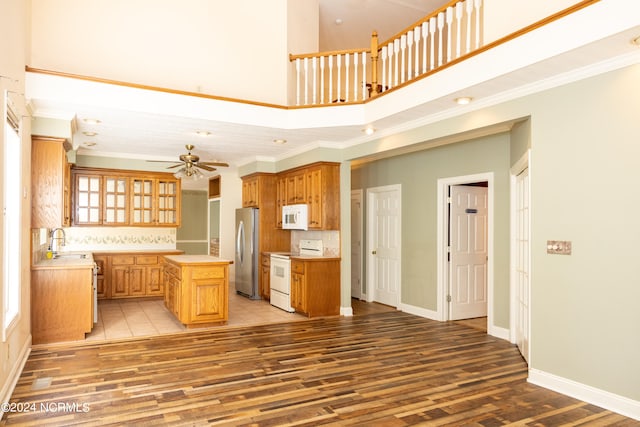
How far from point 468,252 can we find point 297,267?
8.41 feet

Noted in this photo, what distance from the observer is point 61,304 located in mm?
5223

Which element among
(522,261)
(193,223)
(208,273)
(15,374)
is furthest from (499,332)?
(193,223)

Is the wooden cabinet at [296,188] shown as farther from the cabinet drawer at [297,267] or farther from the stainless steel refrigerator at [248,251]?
the cabinet drawer at [297,267]

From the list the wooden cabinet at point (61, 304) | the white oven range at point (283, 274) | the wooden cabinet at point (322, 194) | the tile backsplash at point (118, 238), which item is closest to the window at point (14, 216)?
the wooden cabinet at point (61, 304)

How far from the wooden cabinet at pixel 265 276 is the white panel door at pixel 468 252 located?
316 cm

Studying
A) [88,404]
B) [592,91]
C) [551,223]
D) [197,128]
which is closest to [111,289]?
[197,128]

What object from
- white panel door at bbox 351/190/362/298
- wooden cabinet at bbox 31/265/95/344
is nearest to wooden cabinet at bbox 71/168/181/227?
wooden cabinet at bbox 31/265/95/344

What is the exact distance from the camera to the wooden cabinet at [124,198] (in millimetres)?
8250

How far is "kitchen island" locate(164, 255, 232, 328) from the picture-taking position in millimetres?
5881

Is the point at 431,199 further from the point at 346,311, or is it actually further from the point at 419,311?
the point at 346,311

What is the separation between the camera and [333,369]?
4.29 meters

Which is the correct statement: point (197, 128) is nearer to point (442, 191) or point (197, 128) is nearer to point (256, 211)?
point (256, 211)

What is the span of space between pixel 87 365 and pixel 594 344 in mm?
4489

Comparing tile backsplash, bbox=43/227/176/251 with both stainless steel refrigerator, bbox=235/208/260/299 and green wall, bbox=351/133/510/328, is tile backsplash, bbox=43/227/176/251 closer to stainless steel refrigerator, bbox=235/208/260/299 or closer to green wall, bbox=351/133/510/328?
stainless steel refrigerator, bbox=235/208/260/299
